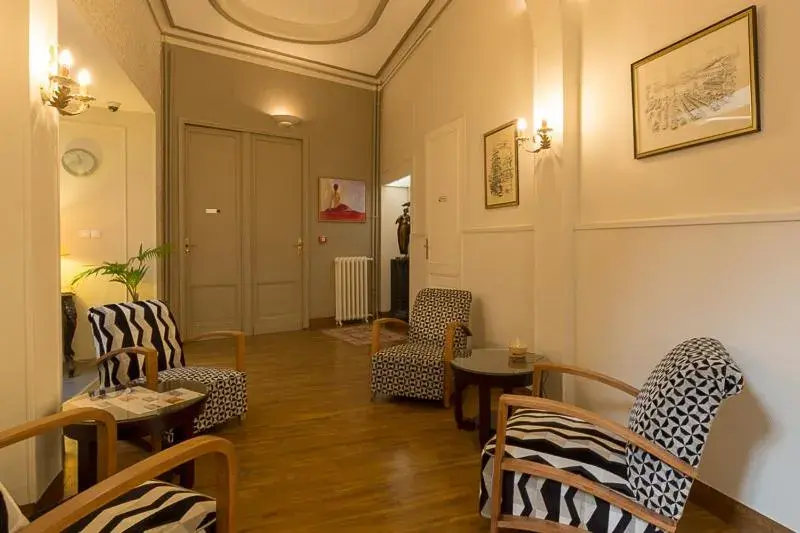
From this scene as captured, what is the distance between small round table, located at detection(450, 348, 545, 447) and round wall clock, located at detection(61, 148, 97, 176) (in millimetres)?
4228

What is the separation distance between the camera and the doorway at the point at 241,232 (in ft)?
19.0

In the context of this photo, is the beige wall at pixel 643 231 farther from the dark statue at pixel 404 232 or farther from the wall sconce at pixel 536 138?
the dark statue at pixel 404 232

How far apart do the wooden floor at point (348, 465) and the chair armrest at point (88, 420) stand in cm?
60

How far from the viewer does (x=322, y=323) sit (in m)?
6.68

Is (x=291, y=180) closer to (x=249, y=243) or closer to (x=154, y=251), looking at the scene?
(x=249, y=243)

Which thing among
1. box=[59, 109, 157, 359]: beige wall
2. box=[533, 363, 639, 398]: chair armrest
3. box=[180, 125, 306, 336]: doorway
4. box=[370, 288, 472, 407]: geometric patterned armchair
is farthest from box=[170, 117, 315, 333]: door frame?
box=[533, 363, 639, 398]: chair armrest

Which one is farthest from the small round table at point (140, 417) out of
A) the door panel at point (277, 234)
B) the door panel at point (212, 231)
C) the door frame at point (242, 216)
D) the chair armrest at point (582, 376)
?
the door panel at point (277, 234)

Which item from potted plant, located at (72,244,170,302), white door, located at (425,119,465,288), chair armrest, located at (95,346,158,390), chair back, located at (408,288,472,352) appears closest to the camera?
chair armrest, located at (95,346,158,390)

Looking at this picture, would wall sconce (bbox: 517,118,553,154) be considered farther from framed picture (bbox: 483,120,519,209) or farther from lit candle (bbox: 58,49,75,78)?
lit candle (bbox: 58,49,75,78)

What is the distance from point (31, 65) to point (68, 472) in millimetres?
1997

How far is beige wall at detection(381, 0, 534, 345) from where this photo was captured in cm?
355

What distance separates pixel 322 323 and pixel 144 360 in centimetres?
389

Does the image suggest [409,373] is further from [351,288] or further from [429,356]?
[351,288]

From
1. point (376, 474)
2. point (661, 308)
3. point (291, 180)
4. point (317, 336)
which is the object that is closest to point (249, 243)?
point (291, 180)
